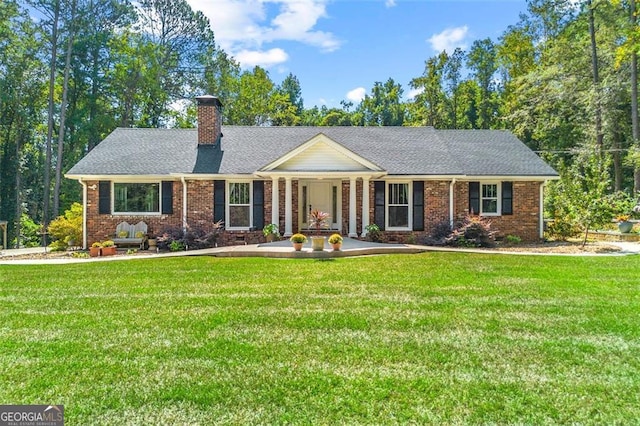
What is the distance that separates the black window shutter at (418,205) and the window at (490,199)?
2.59 meters

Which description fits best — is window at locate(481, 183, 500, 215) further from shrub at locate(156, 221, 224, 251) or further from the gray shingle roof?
shrub at locate(156, 221, 224, 251)

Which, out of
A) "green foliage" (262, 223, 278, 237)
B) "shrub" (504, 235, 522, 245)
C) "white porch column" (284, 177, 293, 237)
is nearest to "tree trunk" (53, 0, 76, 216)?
"green foliage" (262, 223, 278, 237)

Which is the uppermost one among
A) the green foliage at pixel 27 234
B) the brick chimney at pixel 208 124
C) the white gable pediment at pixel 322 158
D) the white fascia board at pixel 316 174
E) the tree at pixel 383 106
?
the tree at pixel 383 106

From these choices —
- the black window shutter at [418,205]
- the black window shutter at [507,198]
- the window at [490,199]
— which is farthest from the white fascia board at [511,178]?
the black window shutter at [418,205]

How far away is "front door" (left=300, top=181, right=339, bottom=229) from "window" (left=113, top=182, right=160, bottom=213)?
5.78 metres

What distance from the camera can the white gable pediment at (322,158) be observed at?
49.4ft

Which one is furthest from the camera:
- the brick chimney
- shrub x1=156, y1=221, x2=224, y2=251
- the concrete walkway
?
the brick chimney

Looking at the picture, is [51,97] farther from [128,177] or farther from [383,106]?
[383,106]

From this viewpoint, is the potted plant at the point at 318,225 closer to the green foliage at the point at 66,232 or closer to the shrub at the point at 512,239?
the shrub at the point at 512,239

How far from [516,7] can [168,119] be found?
28.2 meters

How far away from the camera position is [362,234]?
619 inches

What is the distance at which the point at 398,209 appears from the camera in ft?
53.0

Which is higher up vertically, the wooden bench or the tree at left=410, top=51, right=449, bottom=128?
the tree at left=410, top=51, right=449, bottom=128

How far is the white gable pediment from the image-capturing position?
1507 centimetres
